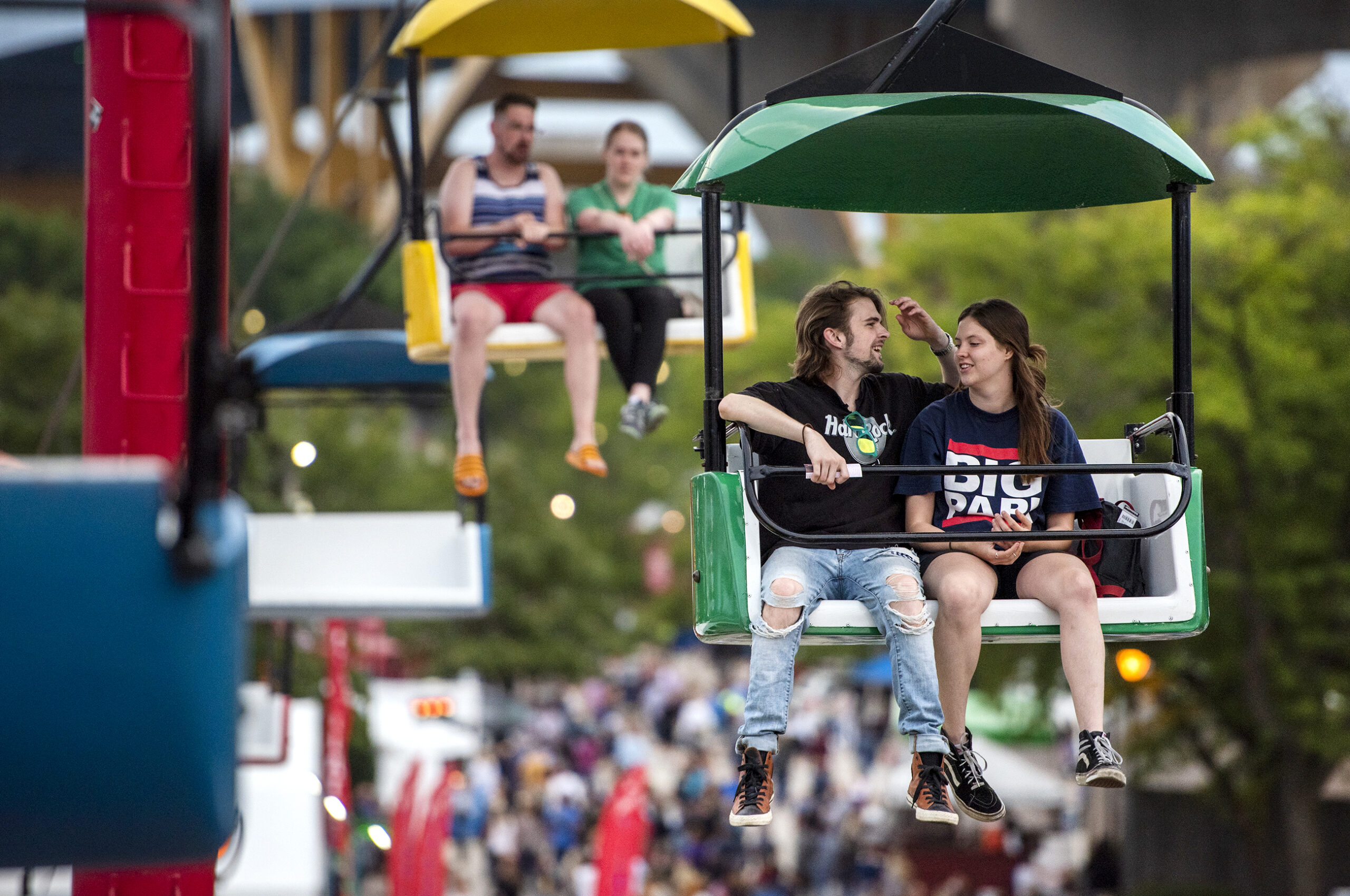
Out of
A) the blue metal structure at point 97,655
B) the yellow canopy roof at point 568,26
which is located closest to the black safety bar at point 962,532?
the blue metal structure at point 97,655

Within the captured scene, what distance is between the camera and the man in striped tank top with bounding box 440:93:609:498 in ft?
25.9

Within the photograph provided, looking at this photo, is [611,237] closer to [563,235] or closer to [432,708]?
[563,235]

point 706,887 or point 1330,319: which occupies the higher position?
point 1330,319

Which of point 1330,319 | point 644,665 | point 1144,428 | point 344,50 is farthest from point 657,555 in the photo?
point 1144,428

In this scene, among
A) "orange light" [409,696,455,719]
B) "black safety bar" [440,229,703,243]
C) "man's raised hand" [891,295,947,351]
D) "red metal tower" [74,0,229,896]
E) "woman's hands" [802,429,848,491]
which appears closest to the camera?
"woman's hands" [802,429,848,491]

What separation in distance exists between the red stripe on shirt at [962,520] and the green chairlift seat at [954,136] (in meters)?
0.26

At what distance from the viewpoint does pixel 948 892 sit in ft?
66.6

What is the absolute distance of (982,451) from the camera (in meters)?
5.25

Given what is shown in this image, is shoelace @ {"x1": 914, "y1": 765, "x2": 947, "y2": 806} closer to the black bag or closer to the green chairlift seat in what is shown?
the green chairlift seat

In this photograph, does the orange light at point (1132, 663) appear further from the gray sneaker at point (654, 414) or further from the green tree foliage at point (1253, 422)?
the gray sneaker at point (654, 414)

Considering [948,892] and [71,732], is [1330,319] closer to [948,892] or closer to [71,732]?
[948,892]

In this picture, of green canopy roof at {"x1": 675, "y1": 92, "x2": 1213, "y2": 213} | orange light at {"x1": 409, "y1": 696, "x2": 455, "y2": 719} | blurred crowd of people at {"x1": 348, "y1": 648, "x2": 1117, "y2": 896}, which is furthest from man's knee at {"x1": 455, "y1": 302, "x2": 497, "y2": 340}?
orange light at {"x1": 409, "y1": 696, "x2": 455, "y2": 719}

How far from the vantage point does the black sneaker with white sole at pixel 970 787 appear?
5180 millimetres

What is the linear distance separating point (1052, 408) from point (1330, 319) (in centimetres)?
1386
